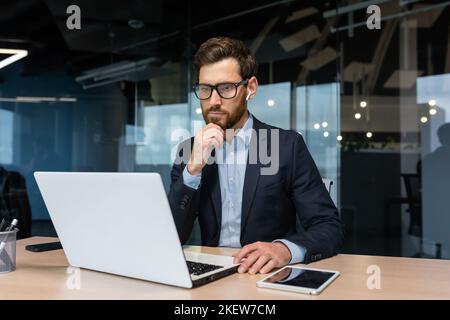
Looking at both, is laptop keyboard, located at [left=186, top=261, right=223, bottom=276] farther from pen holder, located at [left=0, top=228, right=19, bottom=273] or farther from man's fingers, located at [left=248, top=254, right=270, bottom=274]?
pen holder, located at [left=0, top=228, right=19, bottom=273]

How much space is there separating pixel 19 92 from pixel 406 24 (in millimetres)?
3919

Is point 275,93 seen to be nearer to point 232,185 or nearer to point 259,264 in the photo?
point 232,185

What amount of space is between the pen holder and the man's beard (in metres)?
0.74

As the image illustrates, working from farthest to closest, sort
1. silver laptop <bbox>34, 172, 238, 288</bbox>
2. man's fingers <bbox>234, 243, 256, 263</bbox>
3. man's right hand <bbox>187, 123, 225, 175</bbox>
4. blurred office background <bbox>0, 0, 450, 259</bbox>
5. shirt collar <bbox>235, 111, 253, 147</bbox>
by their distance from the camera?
blurred office background <bbox>0, 0, 450, 259</bbox> < shirt collar <bbox>235, 111, 253, 147</bbox> < man's right hand <bbox>187, 123, 225, 175</bbox> < man's fingers <bbox>234, 243, 256, 263</bbox> < silver laptop <bbox>34, 172, 238, 288</bbox>

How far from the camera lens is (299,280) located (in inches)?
34.9

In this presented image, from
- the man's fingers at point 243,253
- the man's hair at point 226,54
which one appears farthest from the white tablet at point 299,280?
the man's hair at point 226,54

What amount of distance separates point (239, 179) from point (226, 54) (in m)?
0.49

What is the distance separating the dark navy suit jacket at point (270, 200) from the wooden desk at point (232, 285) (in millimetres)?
330

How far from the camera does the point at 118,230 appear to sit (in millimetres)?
841

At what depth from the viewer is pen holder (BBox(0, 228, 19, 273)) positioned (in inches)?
39.9

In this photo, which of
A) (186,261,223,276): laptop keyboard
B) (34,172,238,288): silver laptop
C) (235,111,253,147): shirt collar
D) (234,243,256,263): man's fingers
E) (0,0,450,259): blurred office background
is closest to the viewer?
(34,172,238,288): silver laptop

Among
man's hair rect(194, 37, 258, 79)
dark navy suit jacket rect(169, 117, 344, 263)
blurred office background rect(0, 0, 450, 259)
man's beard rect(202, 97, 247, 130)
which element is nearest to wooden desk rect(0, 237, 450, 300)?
dark navy suit jacket rect(169, 117, 344, 263)

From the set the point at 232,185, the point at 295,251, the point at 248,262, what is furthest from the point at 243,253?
the point at 232,185

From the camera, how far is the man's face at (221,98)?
56.6 inches
